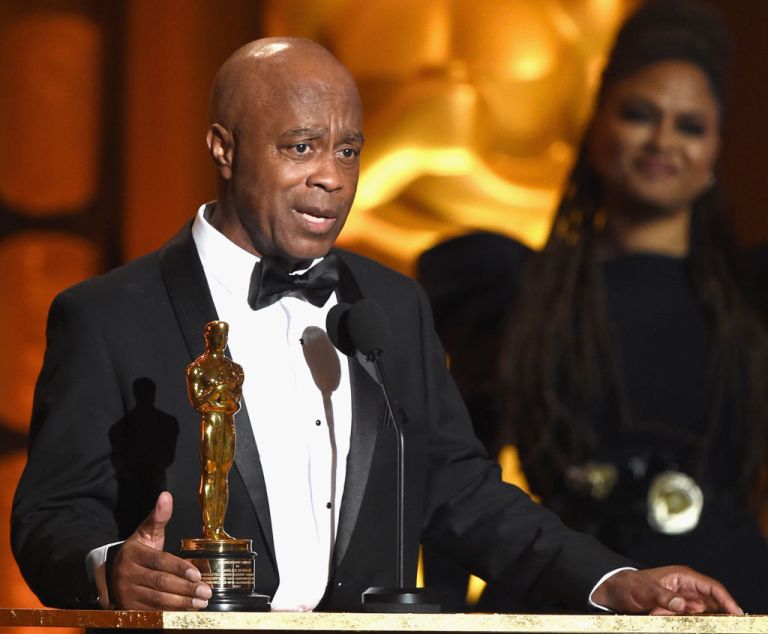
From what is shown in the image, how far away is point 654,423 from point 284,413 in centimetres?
143

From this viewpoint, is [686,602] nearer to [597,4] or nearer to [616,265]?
[616,265]

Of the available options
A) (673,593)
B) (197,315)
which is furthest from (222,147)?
(673,593)

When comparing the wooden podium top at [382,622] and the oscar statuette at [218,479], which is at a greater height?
the oscar statuette at [218,479]

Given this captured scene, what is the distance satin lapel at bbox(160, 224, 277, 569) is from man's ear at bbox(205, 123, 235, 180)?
11 cm

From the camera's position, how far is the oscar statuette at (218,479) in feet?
5.87

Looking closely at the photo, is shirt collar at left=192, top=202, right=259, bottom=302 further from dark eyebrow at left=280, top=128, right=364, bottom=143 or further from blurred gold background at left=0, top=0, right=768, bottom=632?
blurred gold background at left=0, top=0, right=768, bottom=632

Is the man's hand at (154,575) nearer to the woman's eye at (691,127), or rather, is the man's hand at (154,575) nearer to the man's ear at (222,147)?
the man's ear at (222,147)

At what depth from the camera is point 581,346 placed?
3533 mm

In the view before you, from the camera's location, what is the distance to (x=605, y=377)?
3488 millimetres

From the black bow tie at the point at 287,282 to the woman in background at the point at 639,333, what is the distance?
3.96 feet

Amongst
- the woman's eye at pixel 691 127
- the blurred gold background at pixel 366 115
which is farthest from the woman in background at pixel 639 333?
the blurred gold background at pixel 366 115

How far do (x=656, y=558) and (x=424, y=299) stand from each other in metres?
1.17

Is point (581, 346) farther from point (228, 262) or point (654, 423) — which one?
→ point (228, 262)

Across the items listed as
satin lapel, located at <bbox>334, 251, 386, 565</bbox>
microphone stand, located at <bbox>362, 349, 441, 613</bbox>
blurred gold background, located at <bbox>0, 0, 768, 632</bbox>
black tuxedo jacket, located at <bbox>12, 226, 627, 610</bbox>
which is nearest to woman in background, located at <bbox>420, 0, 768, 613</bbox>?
blurred gold background, located at <bbox>0, 0, 768, 632</bbox>
